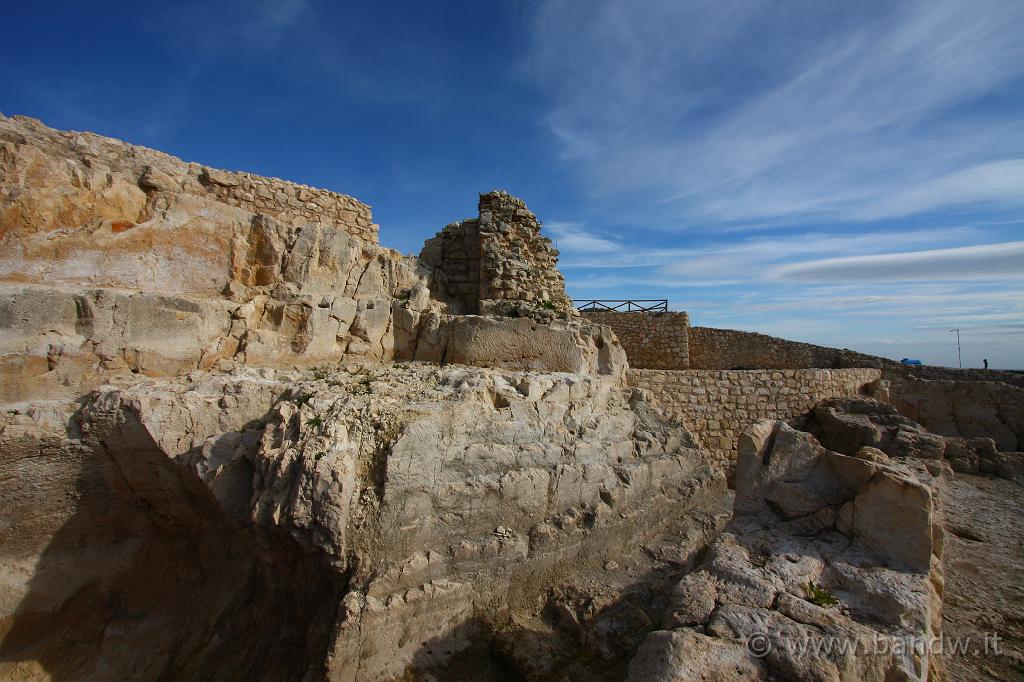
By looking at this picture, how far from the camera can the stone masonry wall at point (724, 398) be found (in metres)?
10.4

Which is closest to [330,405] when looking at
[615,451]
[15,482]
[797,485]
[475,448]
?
[475,448]

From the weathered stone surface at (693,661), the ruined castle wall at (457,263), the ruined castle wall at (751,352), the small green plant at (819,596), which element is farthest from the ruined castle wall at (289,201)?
the ruined castle wall at (751,352)

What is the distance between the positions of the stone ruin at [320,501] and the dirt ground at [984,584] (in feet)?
2.23

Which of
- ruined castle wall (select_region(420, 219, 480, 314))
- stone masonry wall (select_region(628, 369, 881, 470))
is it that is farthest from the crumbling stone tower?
stone masonry wall (select_region(628, 369, 881, 470))

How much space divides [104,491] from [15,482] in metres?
0.61

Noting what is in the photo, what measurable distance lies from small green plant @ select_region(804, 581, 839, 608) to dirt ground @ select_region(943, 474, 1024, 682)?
69.3 inches

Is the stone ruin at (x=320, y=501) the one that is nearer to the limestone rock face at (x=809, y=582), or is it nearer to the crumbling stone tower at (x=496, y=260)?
the limestone rock face at (x=809, y=582)

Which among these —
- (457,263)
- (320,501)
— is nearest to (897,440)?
(457,263)

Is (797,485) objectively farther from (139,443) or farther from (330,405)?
(139,443)

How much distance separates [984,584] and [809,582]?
12.4 ft

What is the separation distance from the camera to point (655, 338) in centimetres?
1766

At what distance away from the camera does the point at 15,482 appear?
410 cm

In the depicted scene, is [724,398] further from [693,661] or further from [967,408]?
[693,661]

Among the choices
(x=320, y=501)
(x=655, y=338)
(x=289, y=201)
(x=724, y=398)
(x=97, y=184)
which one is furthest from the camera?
(x=655, y=338)
